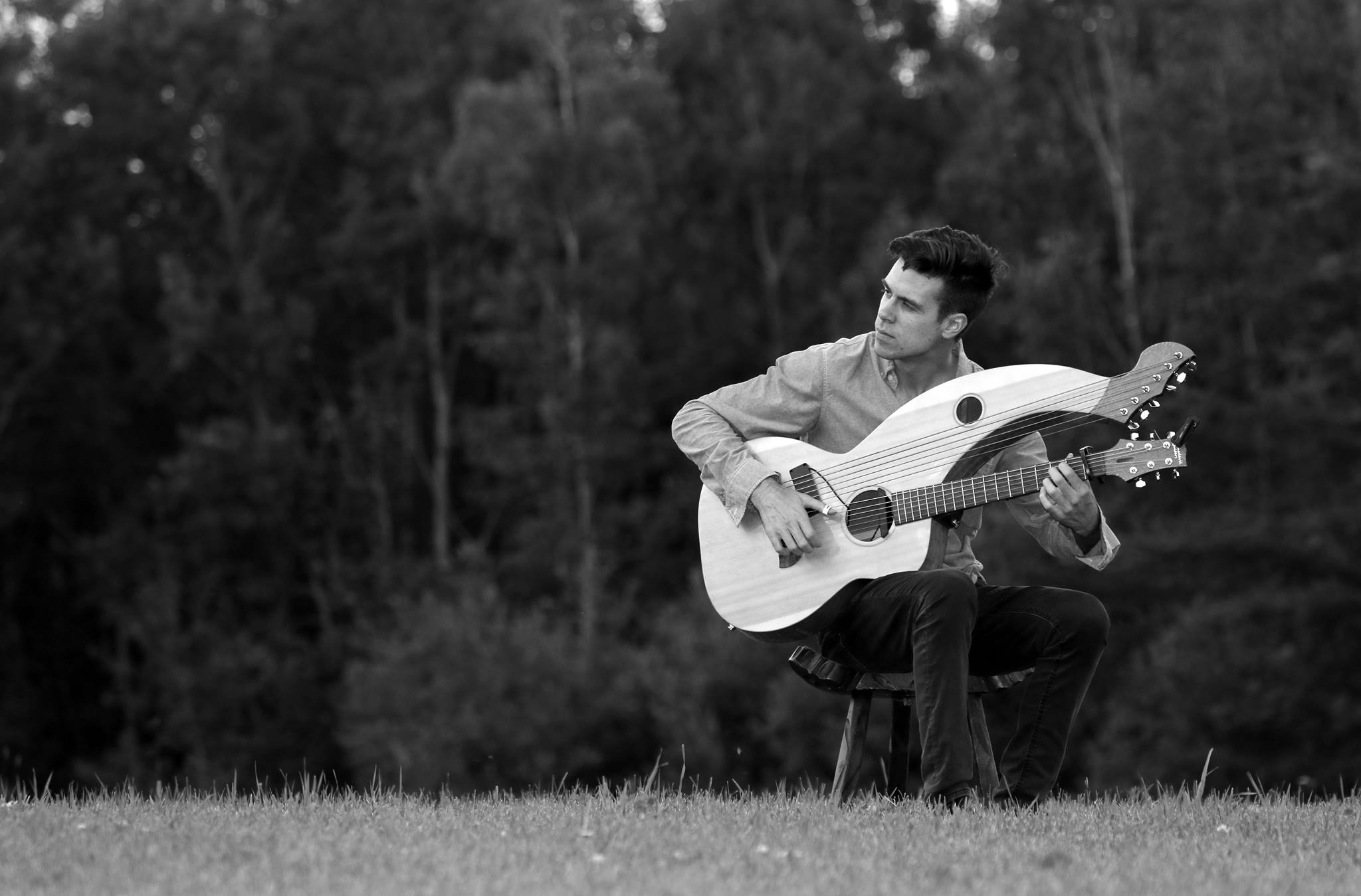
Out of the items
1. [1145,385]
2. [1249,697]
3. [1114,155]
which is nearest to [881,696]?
[1145,385]

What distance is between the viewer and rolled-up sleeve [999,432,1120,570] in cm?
491

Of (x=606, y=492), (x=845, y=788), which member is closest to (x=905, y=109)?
(x=606, y=492)

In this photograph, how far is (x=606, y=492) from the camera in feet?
84.1

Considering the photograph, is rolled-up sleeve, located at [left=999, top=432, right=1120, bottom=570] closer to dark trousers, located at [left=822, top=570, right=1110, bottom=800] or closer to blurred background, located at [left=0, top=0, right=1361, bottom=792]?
dark trousers, located at [left=822, top=570, right=1110, bottom=800]

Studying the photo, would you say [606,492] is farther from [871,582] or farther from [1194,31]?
[871,582]

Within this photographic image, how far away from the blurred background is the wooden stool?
14.8m

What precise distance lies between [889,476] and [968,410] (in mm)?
295

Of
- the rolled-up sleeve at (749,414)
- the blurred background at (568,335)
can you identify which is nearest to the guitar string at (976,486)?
the rolled-up sleeve at (749,414)

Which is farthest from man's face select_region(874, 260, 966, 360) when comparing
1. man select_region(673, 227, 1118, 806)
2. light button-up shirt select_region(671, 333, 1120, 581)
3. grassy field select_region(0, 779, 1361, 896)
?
grassy field select_region(0, 779, 1361, 896)

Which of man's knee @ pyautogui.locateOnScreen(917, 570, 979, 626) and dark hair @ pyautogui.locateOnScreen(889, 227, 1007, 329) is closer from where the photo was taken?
man's knee @ pyautogui.locateOnScreen(917, 570, 979, 626)

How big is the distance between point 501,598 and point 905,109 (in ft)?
33.2

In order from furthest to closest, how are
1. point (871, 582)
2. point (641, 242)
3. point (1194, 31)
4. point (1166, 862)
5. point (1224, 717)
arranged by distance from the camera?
point (641, 242) → point (1194, 31) → point (1224, 717) → point (871, 582) → point (1166, 862)

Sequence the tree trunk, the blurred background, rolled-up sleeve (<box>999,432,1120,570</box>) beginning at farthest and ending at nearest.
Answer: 1. the tree trunk
2. the blurred background
3. rolled-up sleeve (<box>999,432,1120,570</box>)

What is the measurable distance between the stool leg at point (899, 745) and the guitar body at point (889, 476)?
18.0 inches
